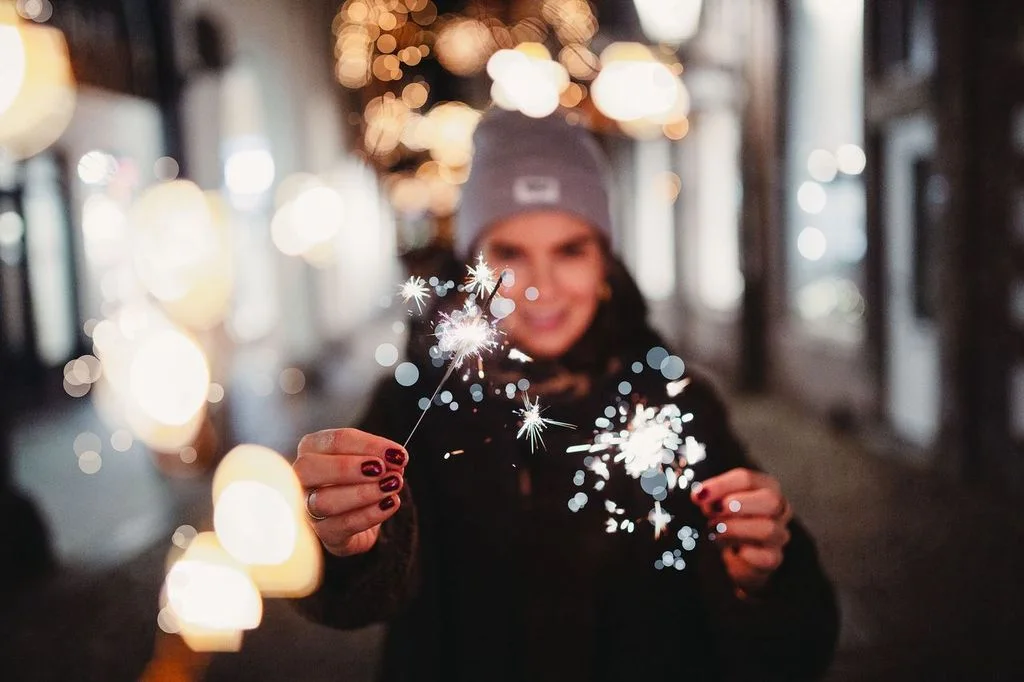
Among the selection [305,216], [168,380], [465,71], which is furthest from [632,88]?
[305,216]

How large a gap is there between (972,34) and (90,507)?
4.64 m

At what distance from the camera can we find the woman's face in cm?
107

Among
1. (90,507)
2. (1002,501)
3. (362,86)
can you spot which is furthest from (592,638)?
(90,507)

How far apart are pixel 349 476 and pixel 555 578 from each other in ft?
1.29

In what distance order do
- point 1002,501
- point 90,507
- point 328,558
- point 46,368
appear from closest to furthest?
point 328,558 < point 1002,501 < point 90,507 < point 46,368

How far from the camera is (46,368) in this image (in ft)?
22.8

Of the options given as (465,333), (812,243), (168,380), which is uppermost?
(465,333)

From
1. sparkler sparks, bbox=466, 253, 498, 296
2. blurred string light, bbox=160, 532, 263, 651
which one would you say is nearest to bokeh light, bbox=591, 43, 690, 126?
blurred string light, bbox=160, 532, 263, 651

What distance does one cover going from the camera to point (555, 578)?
107cm

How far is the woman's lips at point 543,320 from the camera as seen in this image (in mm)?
1054

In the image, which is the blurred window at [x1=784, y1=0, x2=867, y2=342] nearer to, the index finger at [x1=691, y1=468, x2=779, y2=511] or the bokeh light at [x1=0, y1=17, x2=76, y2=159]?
the index finger at [x1=691, y1=468, x2=779, y2=511]

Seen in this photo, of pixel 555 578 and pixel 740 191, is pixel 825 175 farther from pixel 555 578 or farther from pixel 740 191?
pixel 555 578

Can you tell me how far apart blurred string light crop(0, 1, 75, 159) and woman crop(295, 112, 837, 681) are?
220 cm

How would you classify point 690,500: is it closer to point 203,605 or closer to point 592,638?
point 592,638
